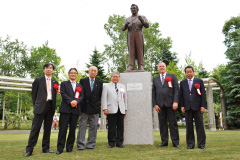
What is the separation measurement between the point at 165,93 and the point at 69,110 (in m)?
2.28

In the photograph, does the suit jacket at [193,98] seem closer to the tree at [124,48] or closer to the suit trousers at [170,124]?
the suit trousers at [170,124]

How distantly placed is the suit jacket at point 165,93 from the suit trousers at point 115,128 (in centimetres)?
95

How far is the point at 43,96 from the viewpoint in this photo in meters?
4.30

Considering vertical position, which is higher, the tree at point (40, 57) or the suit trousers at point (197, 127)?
the tree at point (40, 57)

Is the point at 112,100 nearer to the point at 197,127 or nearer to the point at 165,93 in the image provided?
the point at 165,93

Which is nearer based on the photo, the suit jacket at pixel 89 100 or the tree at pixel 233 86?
the suit jacket at pixel 89 100

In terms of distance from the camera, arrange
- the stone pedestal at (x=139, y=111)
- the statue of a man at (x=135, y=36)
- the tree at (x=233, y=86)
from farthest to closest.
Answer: the tree at (x=233, y=86)
the statue of a man at (x=135, y=36)
the stone pedestal at (x=139, y=111)

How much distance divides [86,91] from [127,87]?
1247mm

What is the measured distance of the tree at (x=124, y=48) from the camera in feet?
86.6

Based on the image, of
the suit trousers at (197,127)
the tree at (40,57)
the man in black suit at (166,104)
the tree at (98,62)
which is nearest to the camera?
the suit trousers at (197,127)

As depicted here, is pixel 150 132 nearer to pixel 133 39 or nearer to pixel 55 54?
pixel 133 39

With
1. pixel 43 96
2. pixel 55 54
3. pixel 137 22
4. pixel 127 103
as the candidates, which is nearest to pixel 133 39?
pixel 137 22

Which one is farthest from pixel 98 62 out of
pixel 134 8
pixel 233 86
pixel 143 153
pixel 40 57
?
pixel 143 153

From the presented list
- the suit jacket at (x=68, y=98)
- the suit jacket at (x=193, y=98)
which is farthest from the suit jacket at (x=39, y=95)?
the suit jacket at (x=193, y=98)
